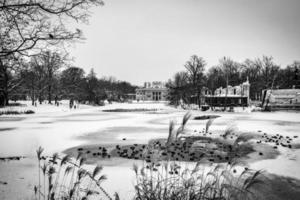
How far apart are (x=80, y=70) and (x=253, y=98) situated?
2622 inches

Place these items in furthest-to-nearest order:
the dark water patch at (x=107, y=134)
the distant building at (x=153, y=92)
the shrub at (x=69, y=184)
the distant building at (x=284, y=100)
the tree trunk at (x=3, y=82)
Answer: the distant building at (x=153, y=92)
the distant building at (x=284, y=100)
the dark water patch at (x=107, y=134)
the tree trunk at (x=3, y=82)
the shrub at (x=69, y=184)

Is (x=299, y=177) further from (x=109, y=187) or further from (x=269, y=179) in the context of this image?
(x=109, y=187)

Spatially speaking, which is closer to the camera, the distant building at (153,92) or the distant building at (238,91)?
the distant building at (238,91)

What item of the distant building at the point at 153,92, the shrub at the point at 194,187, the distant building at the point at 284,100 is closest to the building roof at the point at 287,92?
the distant building at the point at 284,100

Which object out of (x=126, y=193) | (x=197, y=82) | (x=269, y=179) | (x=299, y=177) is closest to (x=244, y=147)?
(x=126, y=193)

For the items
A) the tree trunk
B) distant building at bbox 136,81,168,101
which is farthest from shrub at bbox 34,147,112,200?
distant building at bbox 136,81,168,101

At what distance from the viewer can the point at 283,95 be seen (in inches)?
1511

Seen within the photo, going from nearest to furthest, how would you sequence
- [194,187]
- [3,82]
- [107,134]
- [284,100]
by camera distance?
[194,187]
[107,134]
[3,82]
[284,100]

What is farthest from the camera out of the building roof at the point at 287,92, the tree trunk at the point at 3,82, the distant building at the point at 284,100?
the building roof at the point at 287,92

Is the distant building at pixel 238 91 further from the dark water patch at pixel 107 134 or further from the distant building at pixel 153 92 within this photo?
the distant building at pixel 153 92

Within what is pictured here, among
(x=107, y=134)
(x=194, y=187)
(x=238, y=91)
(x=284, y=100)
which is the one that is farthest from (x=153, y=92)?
(x=194, y=187)

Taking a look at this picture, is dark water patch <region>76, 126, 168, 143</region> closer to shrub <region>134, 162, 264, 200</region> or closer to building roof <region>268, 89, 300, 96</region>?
shrub <region>134, 162, 264, 200</region>

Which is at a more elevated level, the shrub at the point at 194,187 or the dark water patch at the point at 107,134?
the shrub at the point at 194,187

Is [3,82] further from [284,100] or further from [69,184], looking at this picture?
[284,100]
